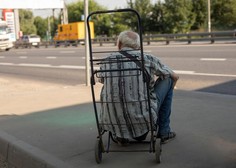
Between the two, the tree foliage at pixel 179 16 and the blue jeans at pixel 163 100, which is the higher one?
the tree foliage at pixel 179 16

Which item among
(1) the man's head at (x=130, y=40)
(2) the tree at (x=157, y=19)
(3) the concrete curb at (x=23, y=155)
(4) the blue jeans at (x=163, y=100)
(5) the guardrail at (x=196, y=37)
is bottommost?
→ (3) the concrete curb at (x=23, y=155)

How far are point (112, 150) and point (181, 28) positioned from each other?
175ft

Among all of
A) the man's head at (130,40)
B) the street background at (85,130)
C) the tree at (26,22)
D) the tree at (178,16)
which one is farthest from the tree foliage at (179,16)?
the tree at (26,22)

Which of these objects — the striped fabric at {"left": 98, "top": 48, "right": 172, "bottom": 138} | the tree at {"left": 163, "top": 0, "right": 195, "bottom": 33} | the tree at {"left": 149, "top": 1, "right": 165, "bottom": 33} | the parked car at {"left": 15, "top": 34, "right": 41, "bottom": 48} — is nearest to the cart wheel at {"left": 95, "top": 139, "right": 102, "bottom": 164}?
the striped fabric at {"left": 98, "top": 48, "right": 172, "bottom": 138}

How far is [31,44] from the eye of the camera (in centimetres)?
5397

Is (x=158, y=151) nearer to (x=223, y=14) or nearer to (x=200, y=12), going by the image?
(x=223, y=14)

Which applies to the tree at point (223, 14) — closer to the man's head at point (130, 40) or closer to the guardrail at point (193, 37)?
the guardrail at point (193, 37)

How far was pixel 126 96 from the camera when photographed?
166 inches

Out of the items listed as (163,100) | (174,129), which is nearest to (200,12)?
(174,129)

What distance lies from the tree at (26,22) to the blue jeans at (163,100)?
104m

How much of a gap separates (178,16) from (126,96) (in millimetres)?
52950

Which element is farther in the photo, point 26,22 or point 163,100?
point 26,22

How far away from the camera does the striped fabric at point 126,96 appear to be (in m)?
4.18

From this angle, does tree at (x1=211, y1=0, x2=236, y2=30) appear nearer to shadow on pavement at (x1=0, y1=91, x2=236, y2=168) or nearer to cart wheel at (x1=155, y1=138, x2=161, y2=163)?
shadow on pavement at (x1=0, y1=91, x2=236, y2=168)
